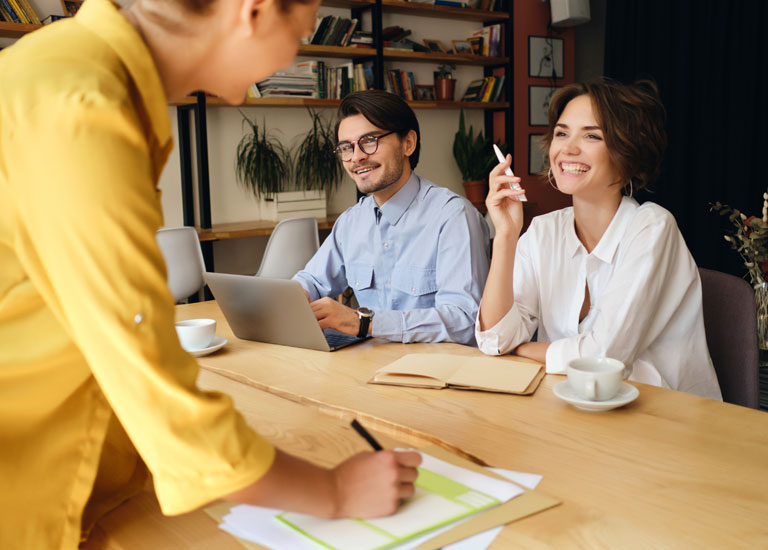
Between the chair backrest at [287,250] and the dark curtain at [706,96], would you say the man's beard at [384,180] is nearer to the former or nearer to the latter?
the chair backrest at [287,250]

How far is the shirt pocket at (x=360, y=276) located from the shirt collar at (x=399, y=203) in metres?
0.19

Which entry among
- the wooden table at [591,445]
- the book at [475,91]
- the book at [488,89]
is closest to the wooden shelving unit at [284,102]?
the book at [475,91]

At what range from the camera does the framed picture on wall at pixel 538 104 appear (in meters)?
6.15

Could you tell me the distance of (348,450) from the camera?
1.12 meters

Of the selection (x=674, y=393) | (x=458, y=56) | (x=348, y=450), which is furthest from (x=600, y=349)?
(x=458, y=56)

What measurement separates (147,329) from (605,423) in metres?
0.86

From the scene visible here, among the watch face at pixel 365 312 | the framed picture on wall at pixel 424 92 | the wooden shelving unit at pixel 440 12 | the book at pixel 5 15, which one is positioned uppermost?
the wooden shelving unit at pixel 440 12

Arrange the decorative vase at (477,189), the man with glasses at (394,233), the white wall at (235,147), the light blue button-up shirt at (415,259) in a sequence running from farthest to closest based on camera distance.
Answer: the decorative vase at (477,189) < the white wall at (235,147) < the man with glasses at (394,233) < the light blue button-up shirt at (415,259)

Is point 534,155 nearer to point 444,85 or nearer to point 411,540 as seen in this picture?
point 444,85

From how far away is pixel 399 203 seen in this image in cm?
242

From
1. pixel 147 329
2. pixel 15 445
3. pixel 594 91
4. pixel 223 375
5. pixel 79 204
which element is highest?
pixel 594 91

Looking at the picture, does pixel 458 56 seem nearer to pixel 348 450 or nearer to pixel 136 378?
pixel 348 450

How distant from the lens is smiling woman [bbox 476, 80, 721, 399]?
1.68m

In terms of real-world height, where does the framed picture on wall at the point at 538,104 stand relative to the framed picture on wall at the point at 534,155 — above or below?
above
